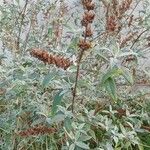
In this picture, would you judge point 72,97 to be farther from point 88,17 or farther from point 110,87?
point 88,17

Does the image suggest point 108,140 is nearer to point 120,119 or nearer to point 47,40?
point 120,119

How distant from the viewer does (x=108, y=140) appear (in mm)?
2027

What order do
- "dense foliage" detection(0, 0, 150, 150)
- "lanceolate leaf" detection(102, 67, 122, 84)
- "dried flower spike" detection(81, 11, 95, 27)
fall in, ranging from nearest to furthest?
"dried flower spike" detection(81, 11, 95, 27)
"lanceolate leaf" detection(102, 67, 122, 84)
"dense foliage" detection(0, 0, 150, 150)

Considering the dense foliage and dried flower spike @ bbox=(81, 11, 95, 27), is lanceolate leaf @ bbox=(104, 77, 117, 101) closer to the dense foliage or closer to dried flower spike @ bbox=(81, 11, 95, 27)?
the dense foliage

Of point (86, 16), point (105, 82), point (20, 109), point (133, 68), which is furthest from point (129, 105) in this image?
point (86, 16)

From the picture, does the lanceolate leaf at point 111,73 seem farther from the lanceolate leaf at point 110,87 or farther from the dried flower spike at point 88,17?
the dried flower spike at point 88,17

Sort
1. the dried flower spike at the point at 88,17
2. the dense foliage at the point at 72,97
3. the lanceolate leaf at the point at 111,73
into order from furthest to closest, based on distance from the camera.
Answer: the dense foliage at the point at 72,97 → the lanceolate leaf at the point at 111,73 → the dried flower spike at the point at 88,17

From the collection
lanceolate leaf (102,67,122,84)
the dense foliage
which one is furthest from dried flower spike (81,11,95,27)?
lanceolate leaf (102,67,122,84)

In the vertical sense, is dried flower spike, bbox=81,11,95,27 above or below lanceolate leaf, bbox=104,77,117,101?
above

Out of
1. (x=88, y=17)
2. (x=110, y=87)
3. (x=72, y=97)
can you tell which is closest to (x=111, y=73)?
(x=110, y=87)

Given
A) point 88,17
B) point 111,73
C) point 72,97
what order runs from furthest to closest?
point 72,97, point 111,73, point 88,17

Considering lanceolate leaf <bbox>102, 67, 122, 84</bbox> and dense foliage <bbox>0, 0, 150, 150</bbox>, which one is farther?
dense foliage <bbox>0, 0, 150, 150</bbox>

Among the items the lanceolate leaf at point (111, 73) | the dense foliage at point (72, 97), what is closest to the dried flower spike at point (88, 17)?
the dense foliage at point (72, 97)

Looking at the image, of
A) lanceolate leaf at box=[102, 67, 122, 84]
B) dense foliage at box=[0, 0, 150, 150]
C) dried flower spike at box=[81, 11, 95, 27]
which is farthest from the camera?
dense foliage at box=[0, 0, 150, 150]
